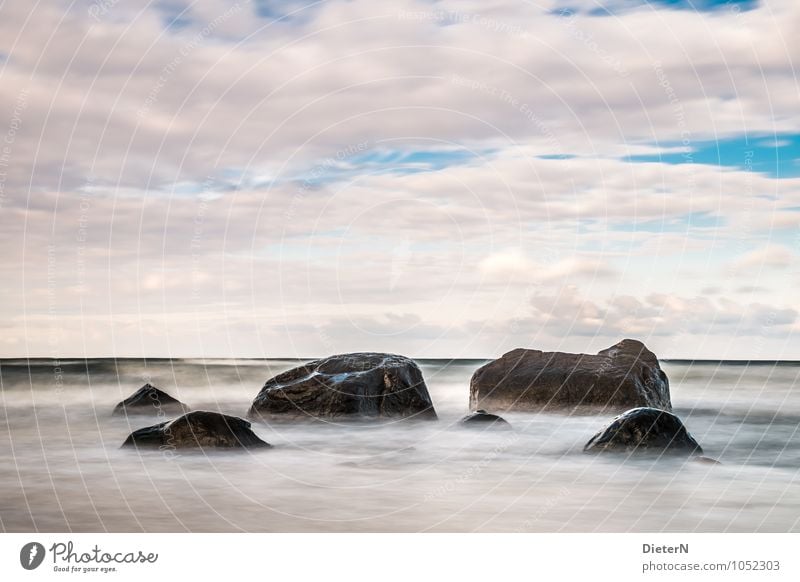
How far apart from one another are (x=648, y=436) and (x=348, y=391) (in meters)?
5.62

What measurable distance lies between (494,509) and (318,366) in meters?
6.89

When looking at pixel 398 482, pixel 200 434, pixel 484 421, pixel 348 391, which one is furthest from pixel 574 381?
pixel 200 434

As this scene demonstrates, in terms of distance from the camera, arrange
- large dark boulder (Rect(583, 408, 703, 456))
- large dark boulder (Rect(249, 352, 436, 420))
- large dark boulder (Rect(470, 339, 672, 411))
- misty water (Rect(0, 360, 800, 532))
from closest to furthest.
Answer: misty water (Rect(0, 360, 800, 532)) < large dark boulder (Rect(583, 408, 703, 456)) < large dark boulder (Rect(249, 352, 436, 420)) < large dark boulder (Rect(470, 339, 672, 411))

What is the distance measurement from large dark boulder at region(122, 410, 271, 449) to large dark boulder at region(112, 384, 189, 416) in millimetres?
5081

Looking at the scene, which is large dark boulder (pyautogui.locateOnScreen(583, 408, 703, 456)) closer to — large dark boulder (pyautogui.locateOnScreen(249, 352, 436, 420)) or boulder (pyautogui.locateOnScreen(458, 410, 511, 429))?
boulder (pyautogui.locateOnScreen(458, 410, 511, 429))

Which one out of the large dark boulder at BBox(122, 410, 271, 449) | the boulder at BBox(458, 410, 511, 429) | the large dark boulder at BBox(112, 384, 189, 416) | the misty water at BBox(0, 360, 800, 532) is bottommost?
the misty water at BBox(0, 360, 800, 532)

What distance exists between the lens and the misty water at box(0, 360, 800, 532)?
32.2ft

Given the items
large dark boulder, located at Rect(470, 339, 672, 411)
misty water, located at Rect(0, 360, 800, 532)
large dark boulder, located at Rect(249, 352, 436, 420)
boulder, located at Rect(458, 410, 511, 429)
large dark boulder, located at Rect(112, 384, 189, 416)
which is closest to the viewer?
misty water, located at Rect(0, 360, 800, 532)

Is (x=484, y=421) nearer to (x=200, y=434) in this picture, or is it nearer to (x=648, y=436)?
(x=648, y=436)

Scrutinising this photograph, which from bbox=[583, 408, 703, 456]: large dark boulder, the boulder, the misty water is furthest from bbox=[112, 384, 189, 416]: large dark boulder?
bbox=[583, 408, 703, 456]: large dark boulder

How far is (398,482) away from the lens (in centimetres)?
1166

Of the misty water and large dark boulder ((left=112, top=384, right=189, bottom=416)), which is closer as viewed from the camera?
the misty water

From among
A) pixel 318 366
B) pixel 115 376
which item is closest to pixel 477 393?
pixel 318 366
